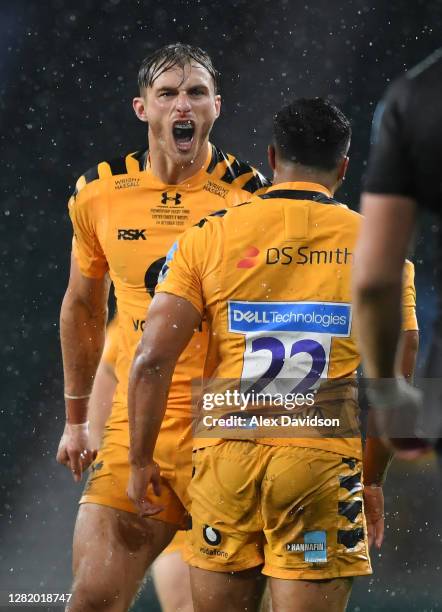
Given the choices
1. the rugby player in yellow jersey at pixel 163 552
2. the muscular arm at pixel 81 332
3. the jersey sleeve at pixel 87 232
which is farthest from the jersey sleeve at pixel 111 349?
the jersey sleeve at pixel 87 232

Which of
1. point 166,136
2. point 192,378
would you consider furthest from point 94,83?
point 192,378

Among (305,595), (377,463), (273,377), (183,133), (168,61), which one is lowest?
(305,595)

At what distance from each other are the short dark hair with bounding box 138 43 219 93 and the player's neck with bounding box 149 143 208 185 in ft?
0.85

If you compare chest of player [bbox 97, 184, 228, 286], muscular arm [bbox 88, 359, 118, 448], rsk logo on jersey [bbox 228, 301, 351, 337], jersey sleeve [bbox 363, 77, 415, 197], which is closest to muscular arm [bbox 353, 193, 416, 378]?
jersey sleeve [bbox 363, 77, 415, 197]

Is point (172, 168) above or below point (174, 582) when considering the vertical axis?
above

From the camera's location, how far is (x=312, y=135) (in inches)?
136

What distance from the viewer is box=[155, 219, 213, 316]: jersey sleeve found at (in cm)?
334

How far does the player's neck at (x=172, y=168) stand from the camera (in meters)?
4.27

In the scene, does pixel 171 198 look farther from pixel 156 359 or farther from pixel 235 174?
A: pixel 156 359

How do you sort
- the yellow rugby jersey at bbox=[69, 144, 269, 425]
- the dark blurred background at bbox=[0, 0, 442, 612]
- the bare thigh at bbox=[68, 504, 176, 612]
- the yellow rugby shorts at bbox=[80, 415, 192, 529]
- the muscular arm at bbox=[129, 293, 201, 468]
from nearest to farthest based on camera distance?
the muscular arm at bbox=[129, 293, 201, 468] < the bare thigh at bbox=[68, 504, 176, 612] < the yellow rugby shorts at bbox=[80, 415, 192, 529] < the yellow rugby jersey at bbox=[69, 144, 269, 425] < the dark blurred background at bbox=[0, 0, 442, 612]

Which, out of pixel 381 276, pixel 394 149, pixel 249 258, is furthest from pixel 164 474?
pixel 394 149

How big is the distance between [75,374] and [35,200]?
2.18 metres

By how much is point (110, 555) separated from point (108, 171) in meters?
Answer: 1.37

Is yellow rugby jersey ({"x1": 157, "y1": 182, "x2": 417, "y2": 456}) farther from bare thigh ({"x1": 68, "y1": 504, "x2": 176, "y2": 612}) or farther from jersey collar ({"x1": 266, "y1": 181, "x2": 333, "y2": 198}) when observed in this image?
bare thigh ({"x1": 68, "y1": 504, "x2": 176, "y2": 612})
